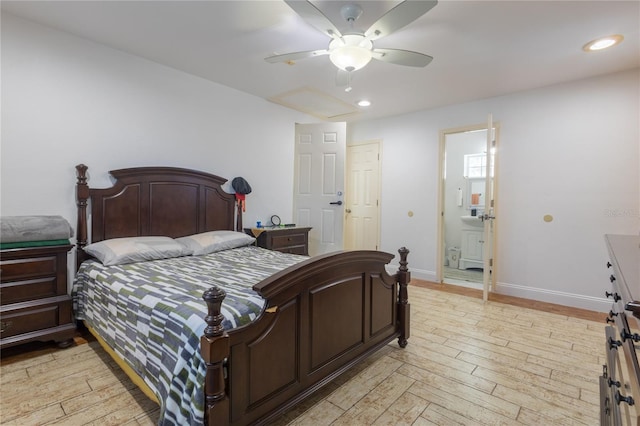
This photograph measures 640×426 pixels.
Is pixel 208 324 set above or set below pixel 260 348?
above

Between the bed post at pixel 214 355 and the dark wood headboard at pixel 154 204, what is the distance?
2.20 meters

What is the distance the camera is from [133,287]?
1809 millimetres

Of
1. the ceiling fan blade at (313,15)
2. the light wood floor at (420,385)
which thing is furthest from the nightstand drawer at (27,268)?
the ceiling fan blade at (313,15)

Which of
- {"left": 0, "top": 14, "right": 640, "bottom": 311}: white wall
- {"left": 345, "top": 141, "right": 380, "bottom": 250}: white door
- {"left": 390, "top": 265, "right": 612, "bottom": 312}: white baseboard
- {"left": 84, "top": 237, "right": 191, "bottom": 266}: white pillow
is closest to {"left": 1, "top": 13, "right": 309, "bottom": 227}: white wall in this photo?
{"left": 0, "top": 14, "right": 640, "bottom": 311}: white wall

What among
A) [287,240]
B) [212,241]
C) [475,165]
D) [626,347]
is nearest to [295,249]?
[287,240]

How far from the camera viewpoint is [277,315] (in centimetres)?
148

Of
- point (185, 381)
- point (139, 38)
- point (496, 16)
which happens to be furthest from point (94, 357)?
→ point (496, 16)

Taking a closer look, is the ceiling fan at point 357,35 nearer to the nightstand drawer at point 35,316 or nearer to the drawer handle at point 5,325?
the nightstand drawer at point 35,316

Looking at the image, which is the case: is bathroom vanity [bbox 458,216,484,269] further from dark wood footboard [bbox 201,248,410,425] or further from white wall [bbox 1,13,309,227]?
white wall [bbox 1,13,309,227]

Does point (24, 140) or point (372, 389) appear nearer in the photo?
point (372, 389)

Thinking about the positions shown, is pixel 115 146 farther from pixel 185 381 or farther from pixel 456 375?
pixel 456 375

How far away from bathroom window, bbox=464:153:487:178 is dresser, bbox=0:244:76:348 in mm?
5626

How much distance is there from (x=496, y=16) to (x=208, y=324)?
273 centimetres

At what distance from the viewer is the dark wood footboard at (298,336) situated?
3.99ft
